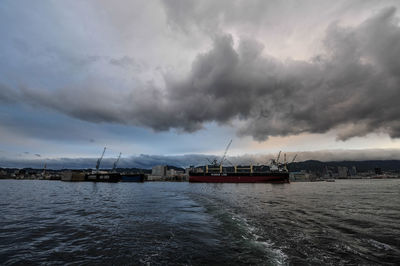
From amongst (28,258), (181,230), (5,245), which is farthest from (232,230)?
(5,245)

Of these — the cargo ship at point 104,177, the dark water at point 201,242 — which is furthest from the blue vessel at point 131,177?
the dark water at point 201,242

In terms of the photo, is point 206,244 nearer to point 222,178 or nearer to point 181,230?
point 181,230

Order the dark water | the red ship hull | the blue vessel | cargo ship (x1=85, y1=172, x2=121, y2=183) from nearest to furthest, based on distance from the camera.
Answer: the dark water
the red ship hull
cargo ship (x1=85, y1=172, x2=121, y2=183)
the blue vessel

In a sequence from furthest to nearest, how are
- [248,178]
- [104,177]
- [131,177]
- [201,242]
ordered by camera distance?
[131,177] < [104,177] < [248,178] < [201,242]

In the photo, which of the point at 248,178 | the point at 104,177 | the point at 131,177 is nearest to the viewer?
the point at 248,178

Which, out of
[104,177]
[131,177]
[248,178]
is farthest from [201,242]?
[131,177]

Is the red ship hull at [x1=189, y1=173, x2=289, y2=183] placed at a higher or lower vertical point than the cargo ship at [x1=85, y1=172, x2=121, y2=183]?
higher

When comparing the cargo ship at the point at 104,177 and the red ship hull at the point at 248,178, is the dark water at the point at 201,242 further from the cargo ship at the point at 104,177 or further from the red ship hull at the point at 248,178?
the cargo ship at the point at 104,177

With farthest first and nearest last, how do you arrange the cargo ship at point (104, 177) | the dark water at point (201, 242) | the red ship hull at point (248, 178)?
the cargo ship at point (104, 177), the red ship hull at point (248, 178), the dark water at point (201, 242)

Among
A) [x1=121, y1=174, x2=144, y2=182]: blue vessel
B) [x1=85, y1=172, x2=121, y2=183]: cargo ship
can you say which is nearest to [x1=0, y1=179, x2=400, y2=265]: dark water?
[x1=85, y1=172, x2=121, y2=183]: cargo ship

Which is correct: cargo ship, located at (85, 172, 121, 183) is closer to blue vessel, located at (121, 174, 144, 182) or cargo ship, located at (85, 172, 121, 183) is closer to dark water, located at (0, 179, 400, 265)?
blue vessel, located at (121, 174, 144, 182)

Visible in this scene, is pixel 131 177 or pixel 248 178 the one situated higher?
pixel 248 178

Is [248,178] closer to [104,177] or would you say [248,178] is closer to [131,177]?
[131,177]

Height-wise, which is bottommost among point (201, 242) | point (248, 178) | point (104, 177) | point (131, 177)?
point (131, 177)
